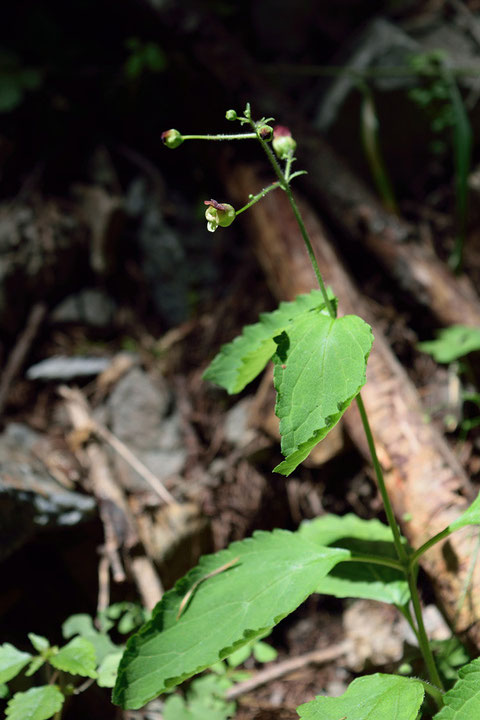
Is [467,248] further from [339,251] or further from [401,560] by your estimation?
[401,560]

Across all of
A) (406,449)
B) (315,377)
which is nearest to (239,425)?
(406,449)

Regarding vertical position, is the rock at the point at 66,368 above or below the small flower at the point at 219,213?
below

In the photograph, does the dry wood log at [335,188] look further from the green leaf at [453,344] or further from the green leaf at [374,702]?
the green leaf at [374,702]

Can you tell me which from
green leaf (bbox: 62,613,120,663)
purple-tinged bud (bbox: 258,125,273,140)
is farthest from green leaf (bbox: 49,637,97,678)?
purple-tinged bud (bbox: 258,125,273,140)

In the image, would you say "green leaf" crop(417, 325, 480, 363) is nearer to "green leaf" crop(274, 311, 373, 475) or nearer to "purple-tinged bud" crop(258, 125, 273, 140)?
"green leaf" crop(274, 311, 373, 475)

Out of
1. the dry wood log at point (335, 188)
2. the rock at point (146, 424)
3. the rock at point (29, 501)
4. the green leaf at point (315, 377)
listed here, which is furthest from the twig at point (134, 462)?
the dry wood log at point (335, 188)

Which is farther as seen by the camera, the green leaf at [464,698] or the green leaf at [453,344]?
the green leaf at [453,344]

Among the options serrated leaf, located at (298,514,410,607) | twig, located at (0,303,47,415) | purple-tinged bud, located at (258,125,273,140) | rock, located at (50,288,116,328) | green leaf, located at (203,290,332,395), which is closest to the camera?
purple-tinged bud, located at (258,125,273,140)
